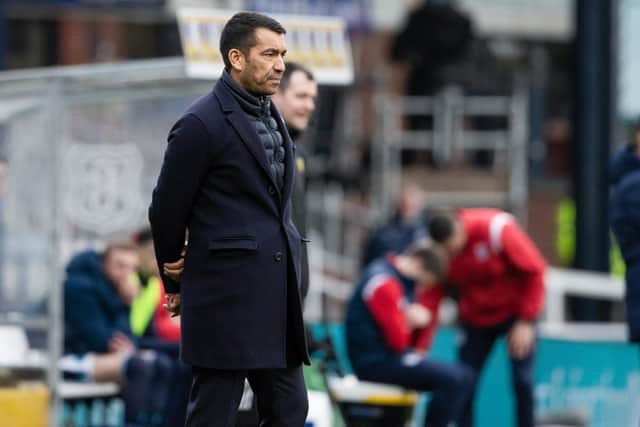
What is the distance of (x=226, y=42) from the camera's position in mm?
6328

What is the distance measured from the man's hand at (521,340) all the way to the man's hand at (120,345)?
2.35 metres

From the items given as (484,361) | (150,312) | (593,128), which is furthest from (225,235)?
(593,128)

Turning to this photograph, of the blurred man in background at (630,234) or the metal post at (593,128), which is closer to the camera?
the blurred man in background at (630,234)

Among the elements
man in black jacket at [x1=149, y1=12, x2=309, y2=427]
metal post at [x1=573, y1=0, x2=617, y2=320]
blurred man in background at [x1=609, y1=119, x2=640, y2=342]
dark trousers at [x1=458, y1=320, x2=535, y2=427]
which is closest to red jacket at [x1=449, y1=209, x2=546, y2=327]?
dark trousers at [x1=458, y1=320, x2=535, y2=427]

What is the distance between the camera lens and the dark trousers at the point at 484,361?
10906mm

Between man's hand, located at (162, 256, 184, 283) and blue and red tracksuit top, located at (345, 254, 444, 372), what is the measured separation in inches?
169

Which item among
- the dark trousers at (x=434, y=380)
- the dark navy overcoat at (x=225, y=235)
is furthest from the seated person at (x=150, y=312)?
the dark navy overcoat at (x=225, y=235)

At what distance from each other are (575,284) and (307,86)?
19.2 ft

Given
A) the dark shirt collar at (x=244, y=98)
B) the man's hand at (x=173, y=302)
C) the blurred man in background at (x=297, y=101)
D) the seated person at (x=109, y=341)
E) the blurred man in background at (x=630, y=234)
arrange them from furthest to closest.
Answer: the seated person at (x=109, y=341) < the blurred man in background at (x=630, y=234) < the blurred man in background at (x=297, y=101) < the man's hand at (x=173, y=302) < the dark shirt collar at (x=244, y=98)

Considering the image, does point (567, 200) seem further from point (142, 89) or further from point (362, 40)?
point (142, 89)

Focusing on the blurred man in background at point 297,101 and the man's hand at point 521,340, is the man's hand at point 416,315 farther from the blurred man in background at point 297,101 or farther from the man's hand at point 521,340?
the blurred man in background at point 297,101

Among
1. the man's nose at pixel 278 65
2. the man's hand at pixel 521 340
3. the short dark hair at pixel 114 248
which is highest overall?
the man's nose at pixel 278 65

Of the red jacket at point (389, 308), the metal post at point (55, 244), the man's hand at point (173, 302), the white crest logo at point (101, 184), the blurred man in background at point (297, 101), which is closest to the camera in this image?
the man's hand at point (173, 302)

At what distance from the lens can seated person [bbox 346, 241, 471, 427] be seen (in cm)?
1062
